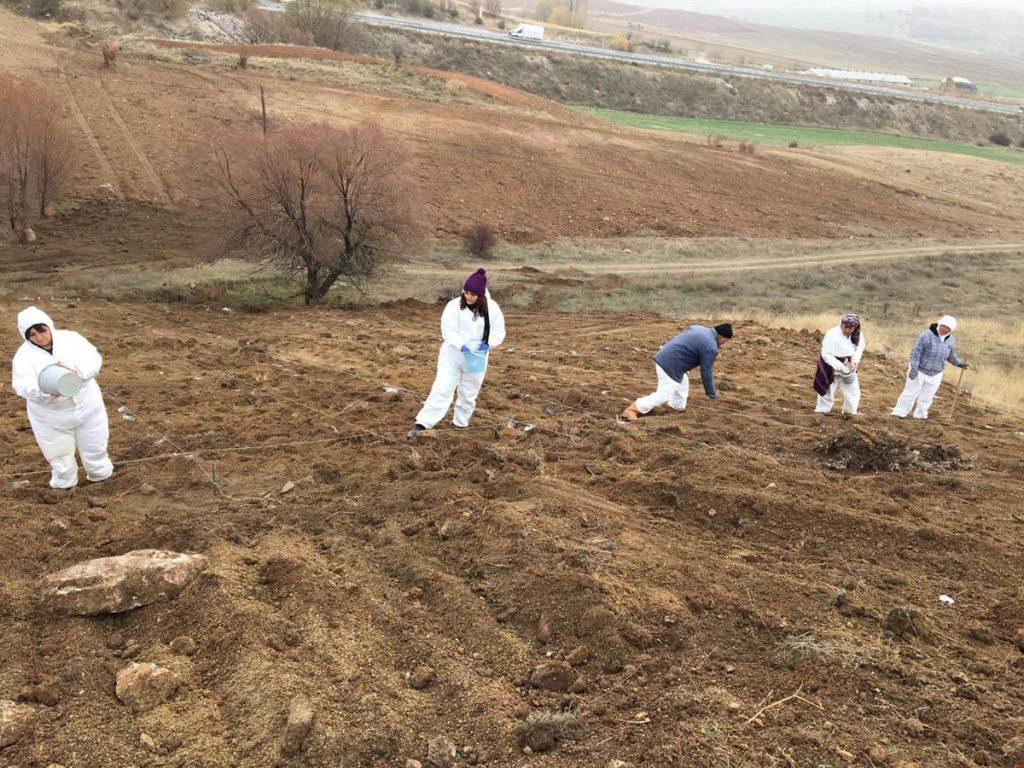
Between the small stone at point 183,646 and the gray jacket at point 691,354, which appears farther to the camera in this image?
the gray jacket at point 691,354

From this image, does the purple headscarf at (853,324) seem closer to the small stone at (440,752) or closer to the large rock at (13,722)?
the small stone at (440,752)

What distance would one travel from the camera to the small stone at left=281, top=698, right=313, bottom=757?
4102mm

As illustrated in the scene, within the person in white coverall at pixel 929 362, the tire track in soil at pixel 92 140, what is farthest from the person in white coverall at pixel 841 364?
the tire track in soil at pixel 92 140

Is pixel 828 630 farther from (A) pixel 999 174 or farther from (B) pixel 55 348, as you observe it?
(A) pixel 999 174

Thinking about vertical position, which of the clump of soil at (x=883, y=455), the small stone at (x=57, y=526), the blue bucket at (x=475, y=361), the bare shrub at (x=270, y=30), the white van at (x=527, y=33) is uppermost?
the white van at (x=527, y=33)

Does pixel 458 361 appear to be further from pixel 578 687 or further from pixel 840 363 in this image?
pixel 840 363

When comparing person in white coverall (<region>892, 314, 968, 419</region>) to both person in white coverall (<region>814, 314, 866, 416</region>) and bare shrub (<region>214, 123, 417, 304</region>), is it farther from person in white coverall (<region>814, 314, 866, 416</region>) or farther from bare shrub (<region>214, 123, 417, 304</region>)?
bare shrub (<region>214, 123, 417, 304</region>)

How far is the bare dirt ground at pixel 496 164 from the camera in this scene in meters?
29.0

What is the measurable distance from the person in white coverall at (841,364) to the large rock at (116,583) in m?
7.85

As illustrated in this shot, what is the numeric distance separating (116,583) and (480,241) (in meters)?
21.7

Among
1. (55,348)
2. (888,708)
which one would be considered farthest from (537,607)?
(55,348)

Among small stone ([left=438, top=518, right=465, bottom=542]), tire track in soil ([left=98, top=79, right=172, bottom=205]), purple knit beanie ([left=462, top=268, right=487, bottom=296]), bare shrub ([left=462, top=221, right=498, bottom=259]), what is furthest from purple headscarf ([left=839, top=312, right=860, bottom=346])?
tire track in soil ([left=98, top=79, right=172, bottom=205])

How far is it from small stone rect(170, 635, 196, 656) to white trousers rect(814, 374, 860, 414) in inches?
323

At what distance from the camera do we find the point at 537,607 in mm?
5410
